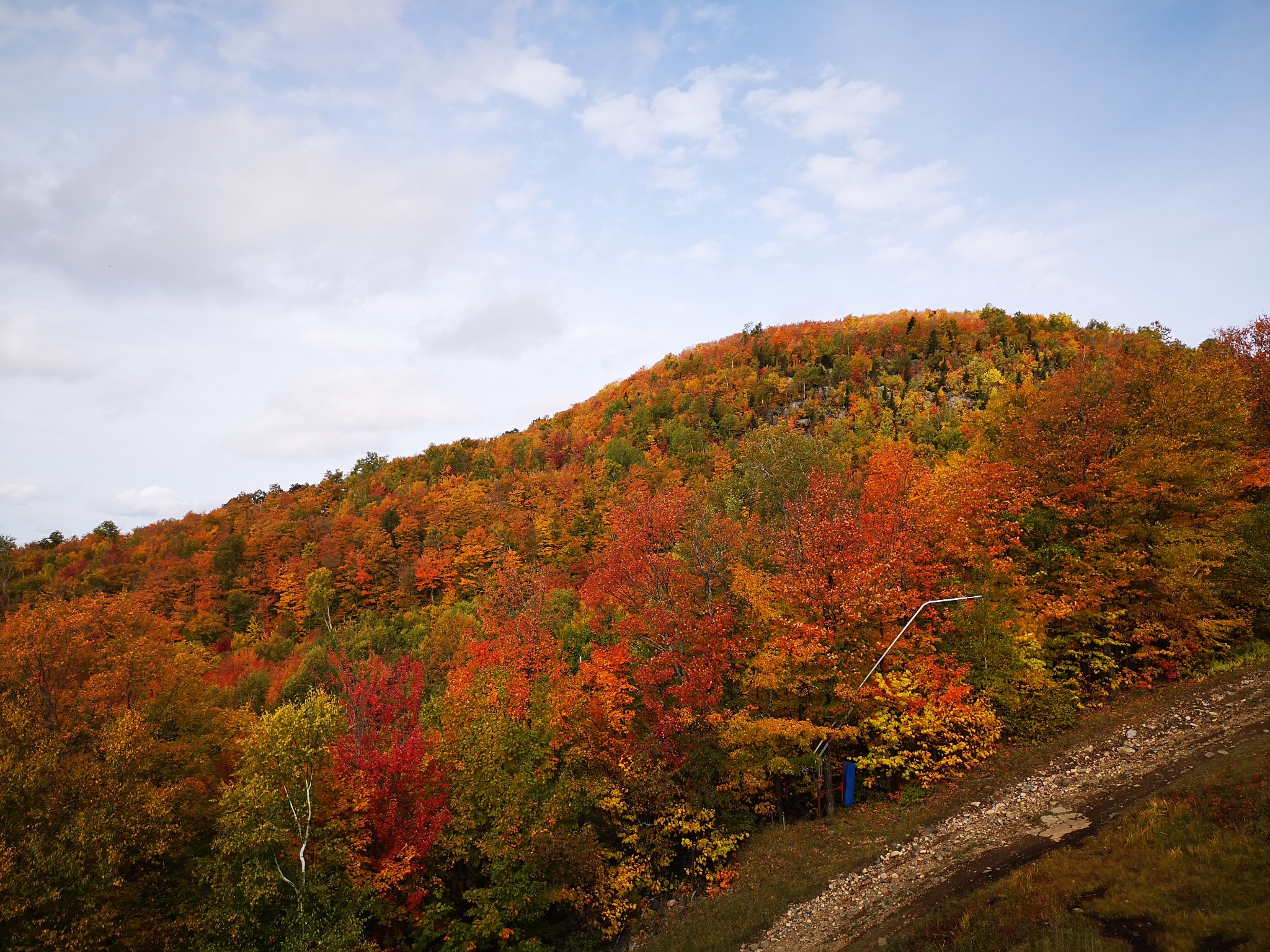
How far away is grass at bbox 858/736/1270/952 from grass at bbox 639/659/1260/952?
4998 mm

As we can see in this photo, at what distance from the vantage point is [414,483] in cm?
10725

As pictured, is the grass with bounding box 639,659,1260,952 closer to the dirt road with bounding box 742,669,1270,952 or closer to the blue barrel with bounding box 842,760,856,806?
the dirt road with bounding box 742,669,1270,952

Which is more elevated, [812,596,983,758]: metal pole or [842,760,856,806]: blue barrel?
[812,596,983,758]: metal pole

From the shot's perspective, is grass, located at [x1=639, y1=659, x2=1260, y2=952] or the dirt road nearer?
the dirt road

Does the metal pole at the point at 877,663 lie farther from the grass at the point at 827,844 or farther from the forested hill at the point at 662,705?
the grass at the point at 827,844

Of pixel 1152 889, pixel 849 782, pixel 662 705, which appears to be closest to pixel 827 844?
pixel 849 782

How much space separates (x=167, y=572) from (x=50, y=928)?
85554 millimetres

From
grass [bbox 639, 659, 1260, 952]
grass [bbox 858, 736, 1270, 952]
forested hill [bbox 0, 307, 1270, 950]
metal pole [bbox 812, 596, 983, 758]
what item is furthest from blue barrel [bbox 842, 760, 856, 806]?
grass [bbox 858, 736, 1270, 952]

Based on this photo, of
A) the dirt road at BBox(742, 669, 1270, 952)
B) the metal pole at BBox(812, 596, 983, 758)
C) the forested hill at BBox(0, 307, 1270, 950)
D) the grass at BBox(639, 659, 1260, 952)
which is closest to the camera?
the dirt road at BBox(742, 669, 1270, 952)

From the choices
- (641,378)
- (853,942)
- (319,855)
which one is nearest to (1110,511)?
(853,942)

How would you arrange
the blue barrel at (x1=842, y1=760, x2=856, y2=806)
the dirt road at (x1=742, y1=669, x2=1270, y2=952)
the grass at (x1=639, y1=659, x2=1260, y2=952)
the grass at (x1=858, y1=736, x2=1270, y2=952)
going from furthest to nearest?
the blue barrel at (x1=842, y1=760, x2=856, y2=806)
the grass at (x1=639, y1=659, x2=1260, y2=952)
the dirt road at (x1=742, y1=669, x2=1270, y2=952)
the grass at (x1=858, y1=736, x2=1270, y2=952)

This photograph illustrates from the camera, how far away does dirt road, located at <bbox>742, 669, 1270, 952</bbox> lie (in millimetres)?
17094

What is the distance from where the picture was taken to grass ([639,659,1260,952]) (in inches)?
774

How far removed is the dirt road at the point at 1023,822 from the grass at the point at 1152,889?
1.44 metres
